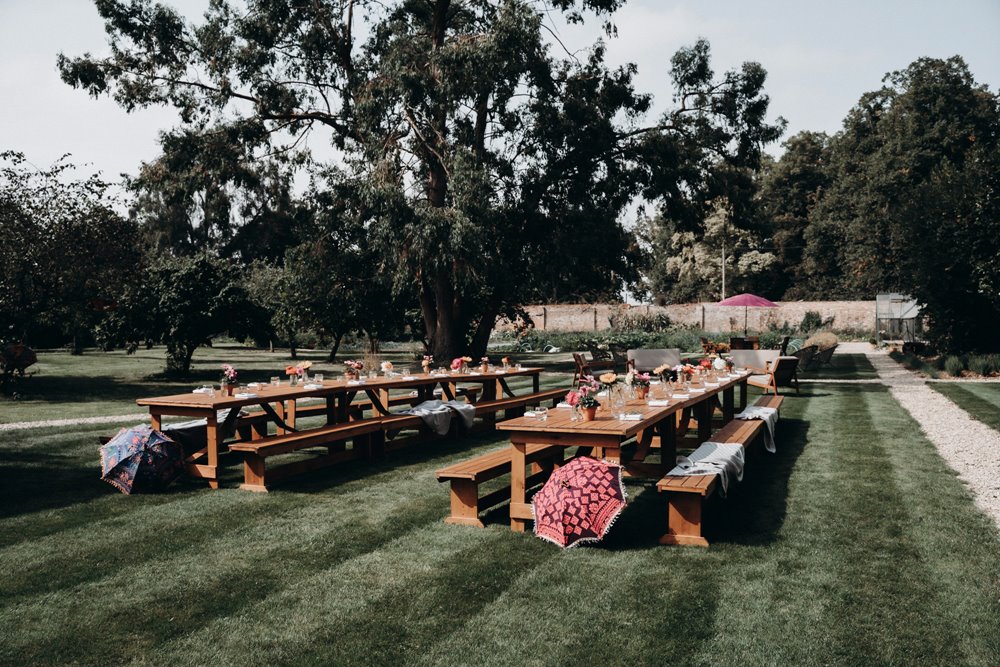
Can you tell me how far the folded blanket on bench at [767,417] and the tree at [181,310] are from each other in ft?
43.2

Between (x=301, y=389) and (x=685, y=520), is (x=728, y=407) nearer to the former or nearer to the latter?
(x=301, y=389)

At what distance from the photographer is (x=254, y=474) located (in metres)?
6.64

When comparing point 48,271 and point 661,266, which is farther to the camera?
point 661,266

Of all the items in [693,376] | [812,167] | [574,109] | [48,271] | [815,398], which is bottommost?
[815,398]

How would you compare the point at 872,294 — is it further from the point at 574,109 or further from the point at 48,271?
the point at 48,271

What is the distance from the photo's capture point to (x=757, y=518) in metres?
5.61

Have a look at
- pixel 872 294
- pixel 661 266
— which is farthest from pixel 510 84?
pixel 661 266

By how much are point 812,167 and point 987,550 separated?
180ft

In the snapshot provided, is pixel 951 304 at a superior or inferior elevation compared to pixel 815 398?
superior

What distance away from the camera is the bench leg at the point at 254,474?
6.60m

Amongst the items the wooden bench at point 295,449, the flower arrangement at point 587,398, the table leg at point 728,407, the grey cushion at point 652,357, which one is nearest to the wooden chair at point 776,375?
the grey cushion at point 652,357

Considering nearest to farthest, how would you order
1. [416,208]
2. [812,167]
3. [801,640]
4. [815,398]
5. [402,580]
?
[801,640], [402,580], [815,398], [416,208], [812,167]

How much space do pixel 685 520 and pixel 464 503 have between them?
1.59 metres

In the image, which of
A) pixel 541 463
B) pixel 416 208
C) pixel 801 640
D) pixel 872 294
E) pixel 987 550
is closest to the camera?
pixel 801 640
